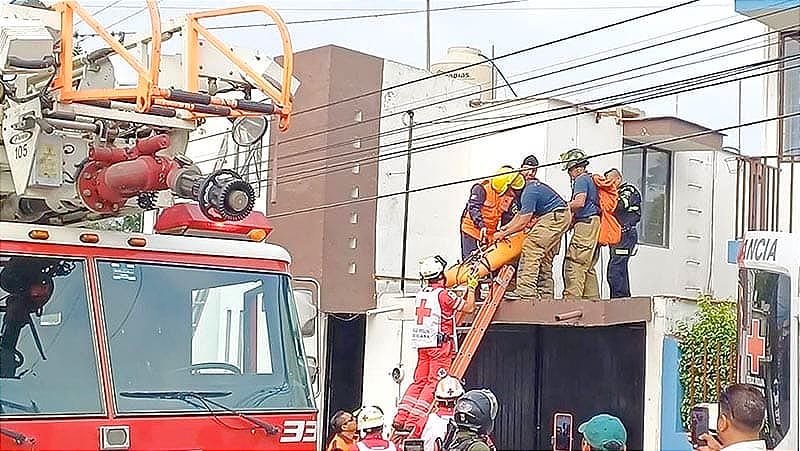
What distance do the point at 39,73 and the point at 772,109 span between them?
8.07 metres

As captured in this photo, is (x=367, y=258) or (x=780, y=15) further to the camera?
(x=367, y=258)

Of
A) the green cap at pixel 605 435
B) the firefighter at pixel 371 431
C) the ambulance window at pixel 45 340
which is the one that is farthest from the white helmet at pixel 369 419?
the ambulance window at pixel 45 340

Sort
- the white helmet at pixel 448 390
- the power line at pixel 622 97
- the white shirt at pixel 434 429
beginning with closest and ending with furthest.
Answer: the power line at pixel 622 97 → the white shirt at pixel 434 429 → the white helmet at pixel 448 390

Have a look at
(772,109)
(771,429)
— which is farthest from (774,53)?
(771,429)

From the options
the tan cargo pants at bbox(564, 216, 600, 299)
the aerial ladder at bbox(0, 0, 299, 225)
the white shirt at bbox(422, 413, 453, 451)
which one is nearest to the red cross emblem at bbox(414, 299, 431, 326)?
the white shirt at bbox(422, 413, 453, 451)

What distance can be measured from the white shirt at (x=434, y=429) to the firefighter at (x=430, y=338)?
103cm

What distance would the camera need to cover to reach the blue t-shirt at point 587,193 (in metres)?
12.7

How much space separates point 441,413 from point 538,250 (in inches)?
89.9

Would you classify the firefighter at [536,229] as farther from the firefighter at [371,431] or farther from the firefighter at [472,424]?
the firefighter at [371,431]

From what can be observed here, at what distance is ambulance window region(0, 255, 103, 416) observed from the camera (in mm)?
5398

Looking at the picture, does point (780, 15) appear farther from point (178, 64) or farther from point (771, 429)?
point (178, 64)

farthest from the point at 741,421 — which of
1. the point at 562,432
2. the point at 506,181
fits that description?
the point at 562,432

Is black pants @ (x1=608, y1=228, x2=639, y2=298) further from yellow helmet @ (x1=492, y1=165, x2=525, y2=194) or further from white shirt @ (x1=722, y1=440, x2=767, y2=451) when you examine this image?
white shirt @ (x1=722, y1=440, x2=767, y2=451)

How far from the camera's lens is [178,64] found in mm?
5820
